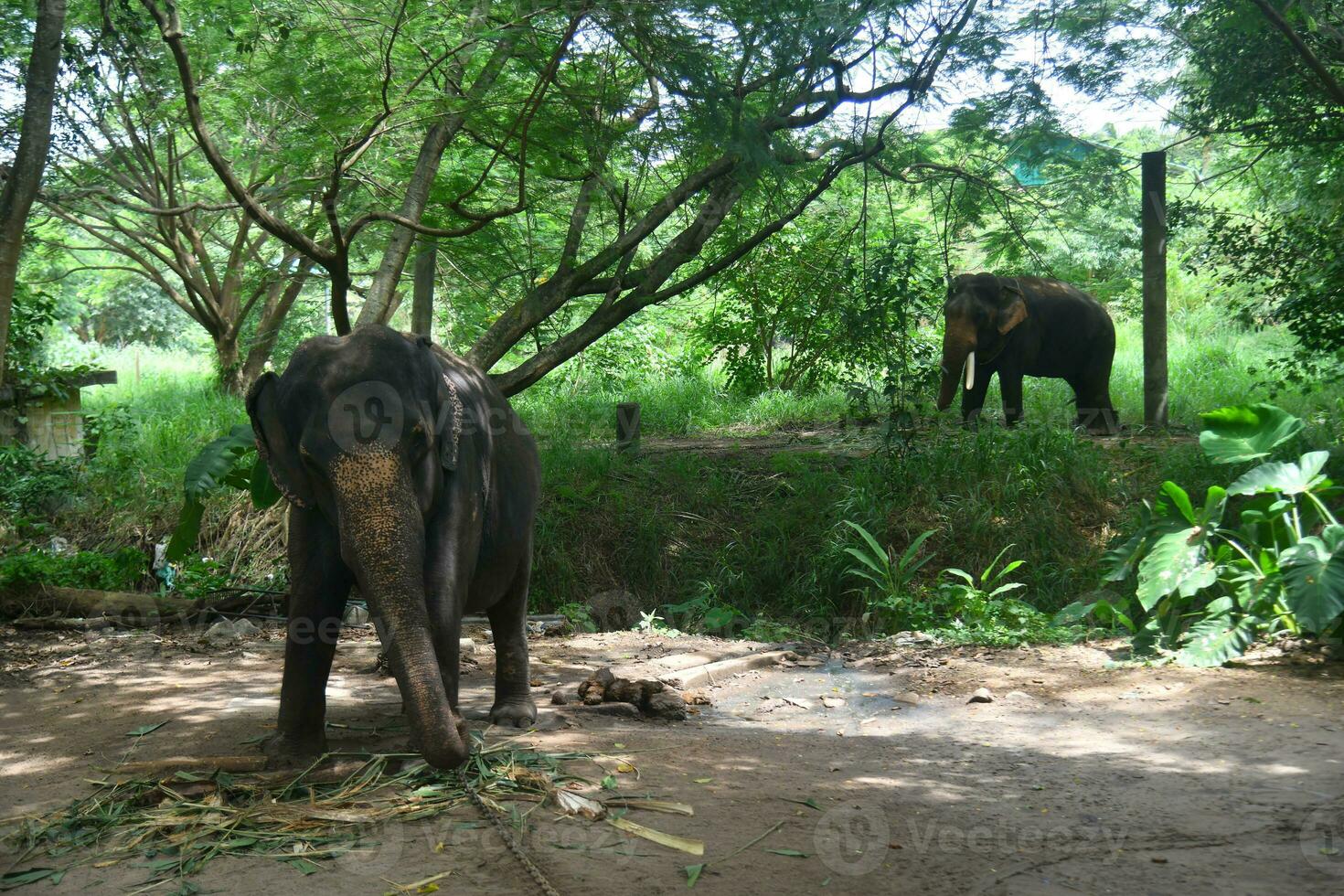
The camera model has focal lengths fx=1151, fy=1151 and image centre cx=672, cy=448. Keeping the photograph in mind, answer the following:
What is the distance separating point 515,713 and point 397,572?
5.43 feet

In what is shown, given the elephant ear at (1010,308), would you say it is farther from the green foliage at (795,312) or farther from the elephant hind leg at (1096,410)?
the elephant hind leg at (1096,410)

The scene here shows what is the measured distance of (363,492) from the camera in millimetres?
4324

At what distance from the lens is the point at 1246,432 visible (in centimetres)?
754

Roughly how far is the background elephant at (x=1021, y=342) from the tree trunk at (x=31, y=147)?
27.5 feet

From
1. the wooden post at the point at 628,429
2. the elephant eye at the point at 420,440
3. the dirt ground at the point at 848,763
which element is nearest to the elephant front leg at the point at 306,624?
the dirt ground at the point at 848,763

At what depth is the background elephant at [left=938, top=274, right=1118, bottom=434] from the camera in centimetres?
1232

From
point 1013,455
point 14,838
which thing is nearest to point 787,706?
point 14,838

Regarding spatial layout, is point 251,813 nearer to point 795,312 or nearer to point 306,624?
point 306,624

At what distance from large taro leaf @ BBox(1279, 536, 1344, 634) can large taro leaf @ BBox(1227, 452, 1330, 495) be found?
0.47 metres

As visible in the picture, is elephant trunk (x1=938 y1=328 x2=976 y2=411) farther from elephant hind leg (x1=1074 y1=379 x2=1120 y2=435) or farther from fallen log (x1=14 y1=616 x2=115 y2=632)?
fallen log (x1=14 y1=616 x2=115 y2=632)

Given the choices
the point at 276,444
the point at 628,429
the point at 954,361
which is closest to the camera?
the point at 276,444

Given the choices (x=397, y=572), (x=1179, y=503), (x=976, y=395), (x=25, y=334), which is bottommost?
(x=397, y=572)

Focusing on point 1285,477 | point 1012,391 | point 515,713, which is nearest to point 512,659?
point 515,713

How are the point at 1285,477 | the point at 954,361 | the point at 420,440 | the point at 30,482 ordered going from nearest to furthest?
1. the point at 420,440
2. the point at 1285,477
3. the point at 30,482
4. the point at 954,361
